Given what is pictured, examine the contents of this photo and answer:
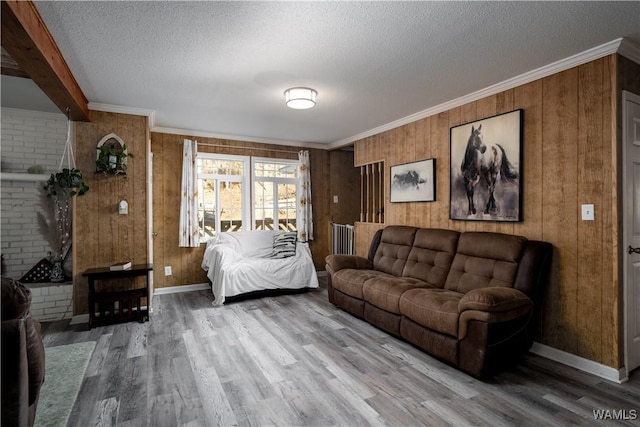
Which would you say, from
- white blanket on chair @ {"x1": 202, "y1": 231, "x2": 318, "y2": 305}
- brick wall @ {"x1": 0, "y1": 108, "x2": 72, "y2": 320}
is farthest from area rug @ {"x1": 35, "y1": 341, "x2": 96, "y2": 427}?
brick wall @ {"x1": 0, "y1": 108, "x2": 72, "y2": 320}

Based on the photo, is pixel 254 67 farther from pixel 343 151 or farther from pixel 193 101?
pixel 343 151

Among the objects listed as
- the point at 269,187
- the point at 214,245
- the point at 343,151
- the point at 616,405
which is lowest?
the point at 616,405

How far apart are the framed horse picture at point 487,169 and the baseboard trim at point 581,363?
114cm

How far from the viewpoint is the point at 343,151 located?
6.54 metres

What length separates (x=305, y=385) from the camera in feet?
7.57

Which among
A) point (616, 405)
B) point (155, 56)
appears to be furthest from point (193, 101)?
point (616, 405)

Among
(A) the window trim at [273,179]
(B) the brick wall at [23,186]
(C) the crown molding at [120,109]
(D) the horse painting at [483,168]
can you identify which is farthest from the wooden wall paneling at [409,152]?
(B) the brick wall at [23,186]

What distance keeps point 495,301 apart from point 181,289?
14.3 ft

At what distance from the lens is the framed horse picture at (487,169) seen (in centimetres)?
304

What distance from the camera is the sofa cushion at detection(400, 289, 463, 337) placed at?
2514 millimetres

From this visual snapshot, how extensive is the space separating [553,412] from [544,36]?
246 cm

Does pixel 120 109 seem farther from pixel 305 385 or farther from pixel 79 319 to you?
pixel 305 385

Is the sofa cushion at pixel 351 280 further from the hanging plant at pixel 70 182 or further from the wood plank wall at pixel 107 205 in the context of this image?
the hanging plant at pixel 70 182

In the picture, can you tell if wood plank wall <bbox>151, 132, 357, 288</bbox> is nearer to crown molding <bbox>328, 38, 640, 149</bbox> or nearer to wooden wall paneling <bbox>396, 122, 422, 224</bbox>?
wooden wall paneling <bbox>396, 122, 422, 224</bbox>
